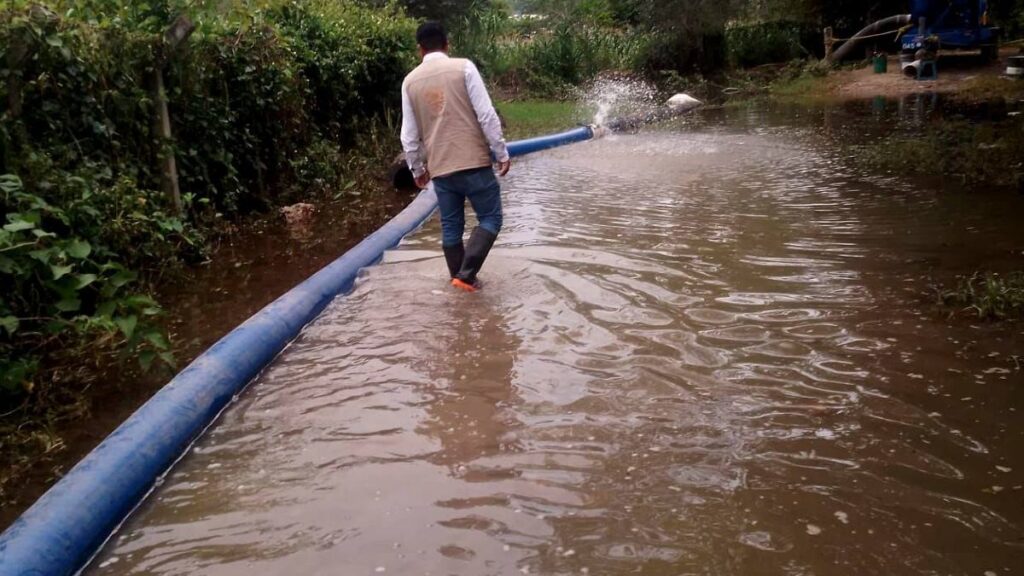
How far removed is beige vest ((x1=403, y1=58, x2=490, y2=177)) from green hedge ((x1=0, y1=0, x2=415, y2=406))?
202cm

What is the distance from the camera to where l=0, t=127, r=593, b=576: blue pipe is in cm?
281

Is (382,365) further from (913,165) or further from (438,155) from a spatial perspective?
(913,165)

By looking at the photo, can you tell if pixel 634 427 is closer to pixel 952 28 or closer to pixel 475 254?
pixel 475 254

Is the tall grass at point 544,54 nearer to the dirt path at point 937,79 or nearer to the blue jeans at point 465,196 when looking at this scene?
the dirt path at point 937,79

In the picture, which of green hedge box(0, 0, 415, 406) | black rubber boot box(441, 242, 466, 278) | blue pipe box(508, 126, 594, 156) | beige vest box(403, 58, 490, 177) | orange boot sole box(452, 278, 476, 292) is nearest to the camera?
green hedge box(0, 0, 415, 406)

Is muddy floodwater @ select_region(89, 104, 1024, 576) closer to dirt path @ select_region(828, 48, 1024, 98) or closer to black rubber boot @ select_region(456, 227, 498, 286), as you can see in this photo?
black rubber boot @ select_region(456, 227, 498, 286)

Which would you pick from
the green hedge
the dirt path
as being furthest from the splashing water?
the green hedge

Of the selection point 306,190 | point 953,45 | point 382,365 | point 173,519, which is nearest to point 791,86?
point 953,45

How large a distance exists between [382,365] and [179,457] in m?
1.19

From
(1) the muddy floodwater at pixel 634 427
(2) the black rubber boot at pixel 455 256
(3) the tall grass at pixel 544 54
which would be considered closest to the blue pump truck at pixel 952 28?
(3) the tall grass at pixel 544 54

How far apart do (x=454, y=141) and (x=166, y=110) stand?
9.34 feet

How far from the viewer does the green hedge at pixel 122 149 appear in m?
4.51

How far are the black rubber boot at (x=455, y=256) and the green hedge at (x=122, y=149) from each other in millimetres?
1967

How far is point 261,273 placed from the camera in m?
6.68
